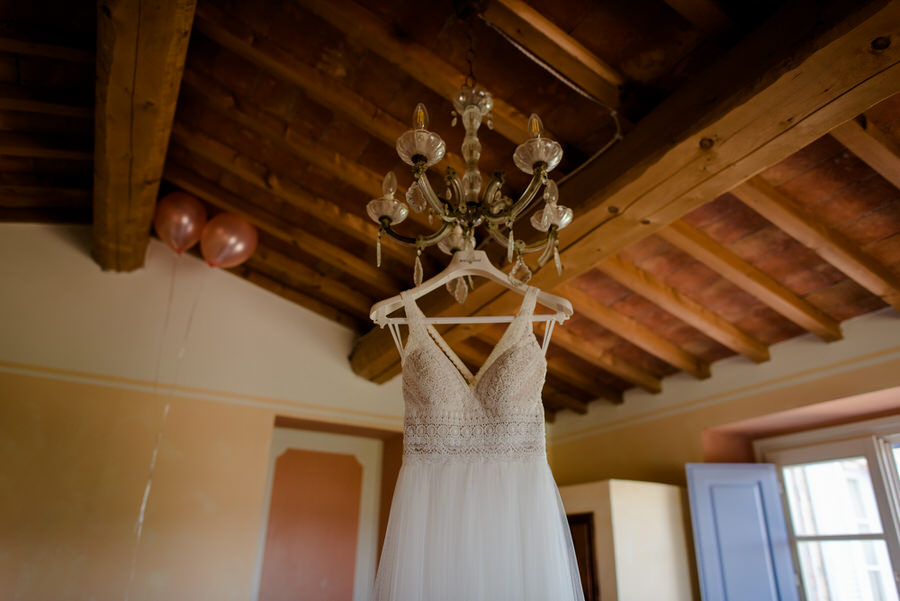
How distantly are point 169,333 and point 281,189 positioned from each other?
1.49 metres

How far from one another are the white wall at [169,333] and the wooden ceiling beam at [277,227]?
77 cm

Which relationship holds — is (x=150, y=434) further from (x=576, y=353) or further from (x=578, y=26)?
(x=578, y=26)

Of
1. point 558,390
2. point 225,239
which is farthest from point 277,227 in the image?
point 558,390

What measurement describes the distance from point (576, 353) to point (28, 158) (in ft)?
12.8

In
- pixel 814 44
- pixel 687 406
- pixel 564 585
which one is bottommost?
pixel 564 585

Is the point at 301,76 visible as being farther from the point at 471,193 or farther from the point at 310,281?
the point at 310,281

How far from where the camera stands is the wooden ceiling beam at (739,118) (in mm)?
1772

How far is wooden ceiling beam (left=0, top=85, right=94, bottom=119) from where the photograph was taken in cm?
313

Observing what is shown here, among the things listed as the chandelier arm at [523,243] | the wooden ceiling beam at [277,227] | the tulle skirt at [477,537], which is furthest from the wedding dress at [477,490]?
the wooden ceiling beam at [277,227]

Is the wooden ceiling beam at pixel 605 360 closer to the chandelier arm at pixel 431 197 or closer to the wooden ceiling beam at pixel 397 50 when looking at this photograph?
the wooden ceiling beam at pixel 397 50

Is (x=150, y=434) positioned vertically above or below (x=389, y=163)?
below

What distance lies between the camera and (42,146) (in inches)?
139

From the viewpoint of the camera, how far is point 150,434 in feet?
13.0

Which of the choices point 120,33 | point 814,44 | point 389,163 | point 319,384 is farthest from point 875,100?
point 319,384
